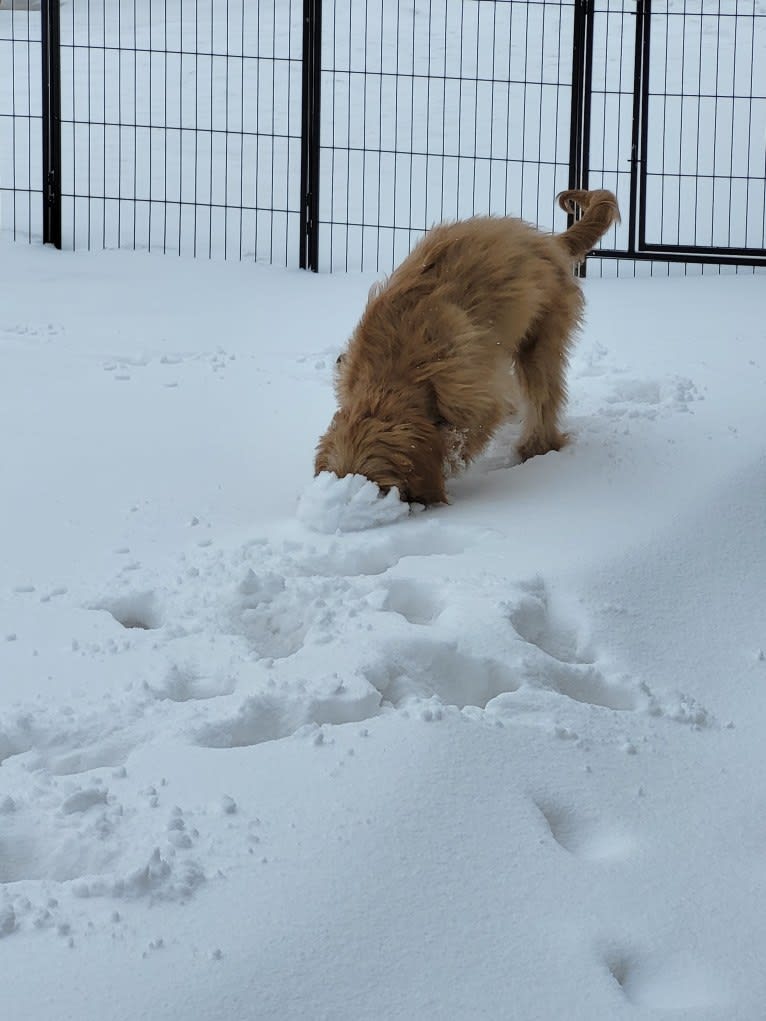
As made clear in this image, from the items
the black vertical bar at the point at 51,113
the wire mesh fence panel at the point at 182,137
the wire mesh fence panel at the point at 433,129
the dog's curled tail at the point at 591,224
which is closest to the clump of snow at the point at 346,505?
the dog's curled tail at the point at 591,224

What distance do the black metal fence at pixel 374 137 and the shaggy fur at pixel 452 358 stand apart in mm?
3284

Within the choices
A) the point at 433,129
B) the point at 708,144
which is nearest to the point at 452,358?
the point at 708,144

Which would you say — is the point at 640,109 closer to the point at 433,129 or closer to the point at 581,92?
the point at 581,92

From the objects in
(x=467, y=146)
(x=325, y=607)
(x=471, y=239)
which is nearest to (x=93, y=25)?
(x=467, y=146)

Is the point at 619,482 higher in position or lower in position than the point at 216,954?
higher

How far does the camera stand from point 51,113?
26.5ft

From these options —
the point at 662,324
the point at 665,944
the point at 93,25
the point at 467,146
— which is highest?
the point at 93,25

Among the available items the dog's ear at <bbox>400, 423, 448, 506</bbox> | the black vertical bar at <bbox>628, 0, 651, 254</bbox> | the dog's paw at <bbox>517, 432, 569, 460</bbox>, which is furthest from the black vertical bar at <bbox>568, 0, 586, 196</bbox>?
the dog's ear at <bbox>400, 423, 448, 506</bbox>

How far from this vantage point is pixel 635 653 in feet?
10.5

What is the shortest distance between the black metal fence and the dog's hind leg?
10.7 feet

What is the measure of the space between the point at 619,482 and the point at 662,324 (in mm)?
2704

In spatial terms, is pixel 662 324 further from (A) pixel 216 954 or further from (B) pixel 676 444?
(A) pixel 216 954

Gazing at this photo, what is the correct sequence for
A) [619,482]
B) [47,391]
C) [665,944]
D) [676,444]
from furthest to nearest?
[47,391] → [676,444] → [619,482] → [665,944]

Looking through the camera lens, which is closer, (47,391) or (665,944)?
(665,944)
